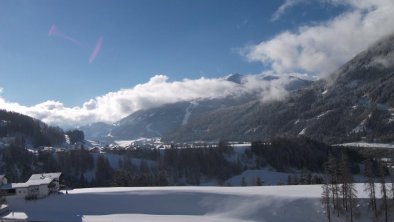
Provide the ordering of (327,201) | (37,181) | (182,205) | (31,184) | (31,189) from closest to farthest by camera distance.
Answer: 1. (327,201)
2. (182,205)
3. (31,189)
4. (31,184)
5. (37,181)

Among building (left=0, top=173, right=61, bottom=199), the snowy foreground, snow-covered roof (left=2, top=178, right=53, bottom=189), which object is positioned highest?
snow-covered roof (left=2, top=178, right=53, bottom=189)

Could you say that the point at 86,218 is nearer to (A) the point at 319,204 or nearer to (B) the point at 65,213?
(B) the point at 65,213

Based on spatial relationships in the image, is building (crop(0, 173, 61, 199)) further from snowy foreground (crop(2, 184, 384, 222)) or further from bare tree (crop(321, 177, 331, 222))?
bare tree (crop(321, 177, 331, 222))

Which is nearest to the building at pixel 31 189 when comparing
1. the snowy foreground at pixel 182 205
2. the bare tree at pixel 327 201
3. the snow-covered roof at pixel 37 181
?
the snow-covered roof at pixel 37 181

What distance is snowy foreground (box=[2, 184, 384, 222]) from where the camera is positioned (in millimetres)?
83500

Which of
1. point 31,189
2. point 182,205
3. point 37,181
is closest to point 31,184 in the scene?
point 31,189

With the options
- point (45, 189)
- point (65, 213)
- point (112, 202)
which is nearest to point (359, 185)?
point (112, 202)

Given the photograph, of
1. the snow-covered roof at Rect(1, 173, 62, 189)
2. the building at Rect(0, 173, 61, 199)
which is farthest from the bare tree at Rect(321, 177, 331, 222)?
the snow-covered roof at Rect(1, 173, 62, 189)

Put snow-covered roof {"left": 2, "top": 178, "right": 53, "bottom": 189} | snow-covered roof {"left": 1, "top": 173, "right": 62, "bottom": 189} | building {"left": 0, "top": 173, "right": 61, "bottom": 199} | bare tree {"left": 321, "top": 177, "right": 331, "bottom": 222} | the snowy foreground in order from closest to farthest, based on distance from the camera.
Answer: bare tree {"left": 321, "top": 177, "right": 331, "bottom": 222}
the snowy foreground
building {"left": 0, "top": 173, "right": 61, "bottom": 199}
snow-covered roof {"left": 2, "top": 178, "right": 53, "bottom": 189}
snow-covered roof {"left": 1, "top": 173, "right": 62, "bottom": 189}

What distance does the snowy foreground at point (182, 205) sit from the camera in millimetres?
83500

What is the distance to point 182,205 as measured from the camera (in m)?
91.8

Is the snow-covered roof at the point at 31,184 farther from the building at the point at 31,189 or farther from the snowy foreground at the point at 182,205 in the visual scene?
the snowy foreground at the point at 182,205

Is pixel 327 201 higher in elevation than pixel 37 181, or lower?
lower

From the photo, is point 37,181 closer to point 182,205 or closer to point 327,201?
point 182,205
